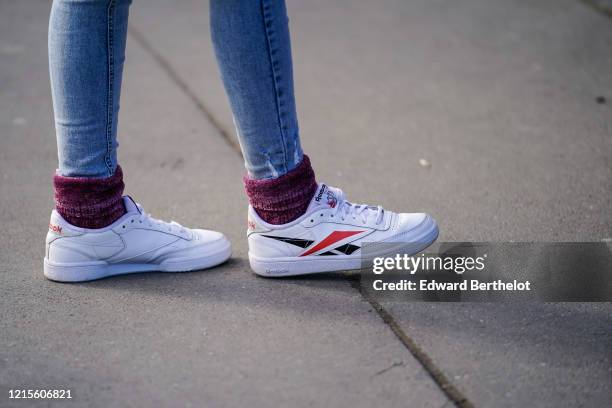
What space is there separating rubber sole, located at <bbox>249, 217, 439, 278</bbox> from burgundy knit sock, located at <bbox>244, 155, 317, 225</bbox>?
111 millimetres

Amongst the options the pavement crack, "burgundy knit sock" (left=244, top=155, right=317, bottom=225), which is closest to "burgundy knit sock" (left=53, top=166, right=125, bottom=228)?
"burgundy knit sock" (left=244, top=155, right=317, bottom=225)

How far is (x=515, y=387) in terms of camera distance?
1792 millimetres

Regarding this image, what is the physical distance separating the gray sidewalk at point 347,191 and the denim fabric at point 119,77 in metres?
0.36

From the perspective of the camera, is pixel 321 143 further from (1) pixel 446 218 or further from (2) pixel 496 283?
(2) pixel 496 283

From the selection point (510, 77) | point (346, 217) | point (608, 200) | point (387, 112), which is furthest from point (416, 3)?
point (346, 217)

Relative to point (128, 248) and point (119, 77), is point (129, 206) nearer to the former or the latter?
point (128, 248)

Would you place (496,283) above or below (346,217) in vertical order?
below

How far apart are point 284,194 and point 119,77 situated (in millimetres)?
504

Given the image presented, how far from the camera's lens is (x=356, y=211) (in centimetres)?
228

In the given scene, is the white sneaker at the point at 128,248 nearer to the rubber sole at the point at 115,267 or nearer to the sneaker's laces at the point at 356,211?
the rubber sole at the point at 115,267

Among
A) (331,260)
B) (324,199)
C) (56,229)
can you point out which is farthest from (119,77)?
(331,260)

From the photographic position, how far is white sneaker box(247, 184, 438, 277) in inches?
87.8

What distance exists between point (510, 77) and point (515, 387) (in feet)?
7.52

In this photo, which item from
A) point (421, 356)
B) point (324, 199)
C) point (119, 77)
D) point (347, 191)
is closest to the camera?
point (421, 356)
